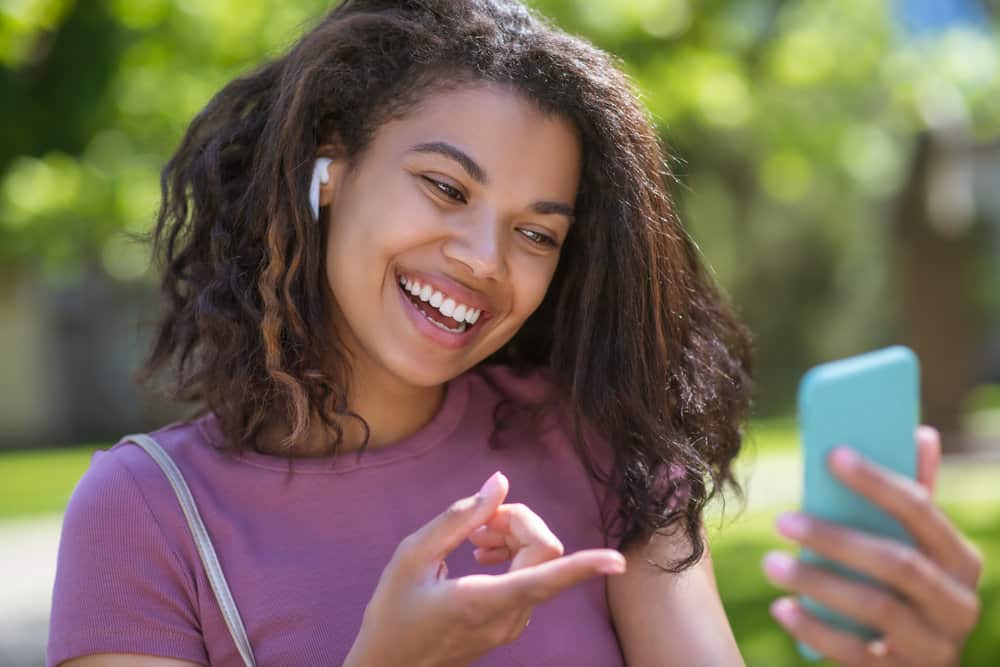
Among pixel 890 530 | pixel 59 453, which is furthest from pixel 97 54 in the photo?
pixel 59 453

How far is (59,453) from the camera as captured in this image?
54.6 ft

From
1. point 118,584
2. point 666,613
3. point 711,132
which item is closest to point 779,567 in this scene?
point 666,613

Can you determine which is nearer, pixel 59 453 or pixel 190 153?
pixel 190 153

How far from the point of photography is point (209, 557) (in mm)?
1902

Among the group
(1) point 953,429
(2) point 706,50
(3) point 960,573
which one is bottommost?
(1) point 953,429

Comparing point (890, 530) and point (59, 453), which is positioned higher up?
point (890, 530)

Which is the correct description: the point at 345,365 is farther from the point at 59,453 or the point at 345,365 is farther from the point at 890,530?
the point at 59,453

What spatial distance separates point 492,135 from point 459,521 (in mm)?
758

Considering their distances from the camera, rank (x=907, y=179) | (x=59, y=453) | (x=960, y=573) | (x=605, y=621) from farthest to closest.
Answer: (x=59, y=453) < (x=907, y=179) < (x=605, y=621) < (x=960, y=573)

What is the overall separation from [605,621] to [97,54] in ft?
14.0

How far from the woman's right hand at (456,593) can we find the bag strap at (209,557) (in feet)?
1.03

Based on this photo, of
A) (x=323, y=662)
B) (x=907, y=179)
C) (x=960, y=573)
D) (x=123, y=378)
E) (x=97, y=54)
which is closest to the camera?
(x=960, y=573)

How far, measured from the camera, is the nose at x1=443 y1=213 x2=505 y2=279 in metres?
2.00

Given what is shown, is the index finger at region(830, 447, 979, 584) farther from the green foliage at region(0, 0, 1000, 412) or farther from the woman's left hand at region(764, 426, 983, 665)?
the green foliage at region(0, 0, 1000, 412)
